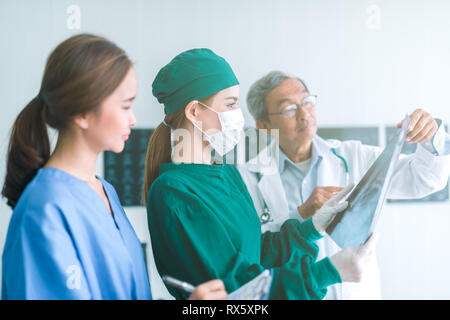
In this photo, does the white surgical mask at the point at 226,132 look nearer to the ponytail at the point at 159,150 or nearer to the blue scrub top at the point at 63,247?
the ponytail at the point at 159,150

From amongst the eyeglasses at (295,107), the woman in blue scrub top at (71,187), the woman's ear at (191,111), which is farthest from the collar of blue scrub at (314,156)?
the woman in blue scrub top at (71,187)

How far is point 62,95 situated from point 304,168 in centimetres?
81

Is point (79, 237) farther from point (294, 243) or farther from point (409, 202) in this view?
point (409, 202)

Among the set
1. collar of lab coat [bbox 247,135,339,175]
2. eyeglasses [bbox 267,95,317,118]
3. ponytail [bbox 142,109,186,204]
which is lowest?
collar of lab coat [bbox 247,135,339,175]

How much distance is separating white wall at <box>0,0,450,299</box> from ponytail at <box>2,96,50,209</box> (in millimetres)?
507

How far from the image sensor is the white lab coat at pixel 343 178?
1.21 metres

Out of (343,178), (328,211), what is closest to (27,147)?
(328,211)

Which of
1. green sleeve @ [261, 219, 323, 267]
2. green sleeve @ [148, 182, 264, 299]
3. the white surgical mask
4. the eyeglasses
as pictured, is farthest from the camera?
the eyeglasses

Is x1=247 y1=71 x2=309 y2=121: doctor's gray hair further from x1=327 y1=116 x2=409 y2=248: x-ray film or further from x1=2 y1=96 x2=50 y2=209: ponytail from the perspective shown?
x1=2 y1=96 x2=50 y2=209: ponytail

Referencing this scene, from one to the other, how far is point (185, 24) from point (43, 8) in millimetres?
455

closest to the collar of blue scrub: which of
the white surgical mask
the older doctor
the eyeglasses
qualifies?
the older doctor

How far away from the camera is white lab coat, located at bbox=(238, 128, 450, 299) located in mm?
1215
